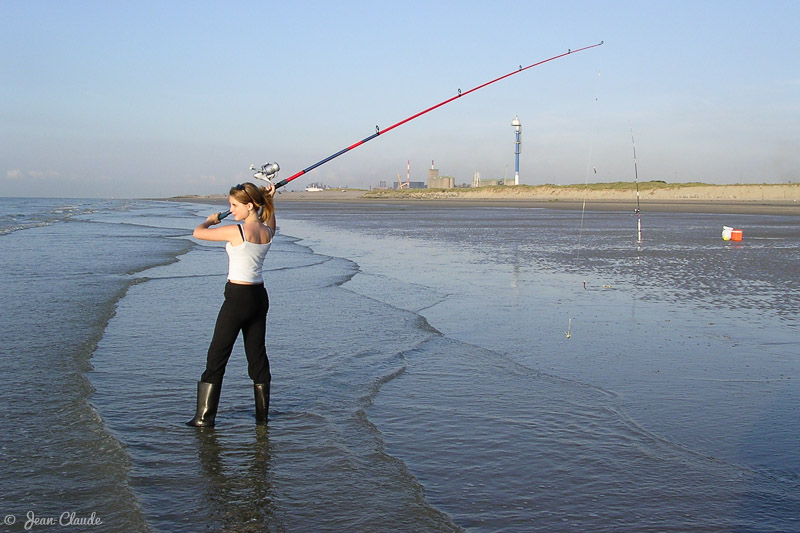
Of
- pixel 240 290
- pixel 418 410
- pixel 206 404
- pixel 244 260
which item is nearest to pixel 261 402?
pixel 206 404

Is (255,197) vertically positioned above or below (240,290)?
above

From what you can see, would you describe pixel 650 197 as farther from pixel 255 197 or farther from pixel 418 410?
pixel 255 197

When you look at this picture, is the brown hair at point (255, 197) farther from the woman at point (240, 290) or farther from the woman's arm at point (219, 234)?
the woman's arm at point (219, 234)

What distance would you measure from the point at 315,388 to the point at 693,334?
4.01 m

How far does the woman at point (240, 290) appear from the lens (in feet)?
14.8

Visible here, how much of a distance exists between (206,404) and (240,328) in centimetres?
50

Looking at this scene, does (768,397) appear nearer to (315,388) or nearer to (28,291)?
(315,388)

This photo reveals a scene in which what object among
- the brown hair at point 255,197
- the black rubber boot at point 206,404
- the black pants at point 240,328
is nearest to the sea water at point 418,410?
the black rubber boot at point 206,404

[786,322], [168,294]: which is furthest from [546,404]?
[168,294]

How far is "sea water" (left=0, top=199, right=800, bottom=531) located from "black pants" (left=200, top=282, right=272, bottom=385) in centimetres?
37

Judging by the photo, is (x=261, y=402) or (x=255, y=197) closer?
(x=255, y=197)

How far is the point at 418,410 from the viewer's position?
499 cm

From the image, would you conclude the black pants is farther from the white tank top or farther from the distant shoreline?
the distant shoreline

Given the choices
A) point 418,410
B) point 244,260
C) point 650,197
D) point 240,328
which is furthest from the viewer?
point 650,197
